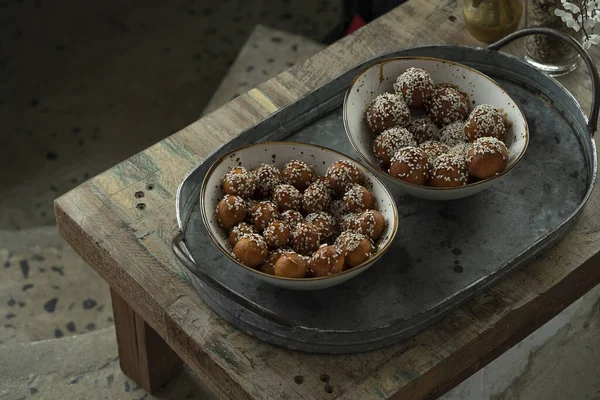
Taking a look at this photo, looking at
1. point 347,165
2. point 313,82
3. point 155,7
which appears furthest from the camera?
point 155,7

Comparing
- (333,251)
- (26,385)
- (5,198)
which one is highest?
(333,251)

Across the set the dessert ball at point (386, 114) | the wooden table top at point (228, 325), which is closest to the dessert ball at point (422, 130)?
the dessert ball at point (386, 114)

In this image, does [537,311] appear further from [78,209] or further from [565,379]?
[78,209]

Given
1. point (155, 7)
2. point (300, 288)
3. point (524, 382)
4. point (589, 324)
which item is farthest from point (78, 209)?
point (155, 7)

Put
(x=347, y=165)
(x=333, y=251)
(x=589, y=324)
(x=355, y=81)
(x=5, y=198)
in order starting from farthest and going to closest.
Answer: (x=5, y=198) < (x=589, y=324) < (x=355, y=81) < (x=347, y=165) < (x=333, y=251)

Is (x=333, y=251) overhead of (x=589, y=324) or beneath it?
overhead

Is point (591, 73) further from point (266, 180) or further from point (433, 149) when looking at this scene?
point (266, 180)
